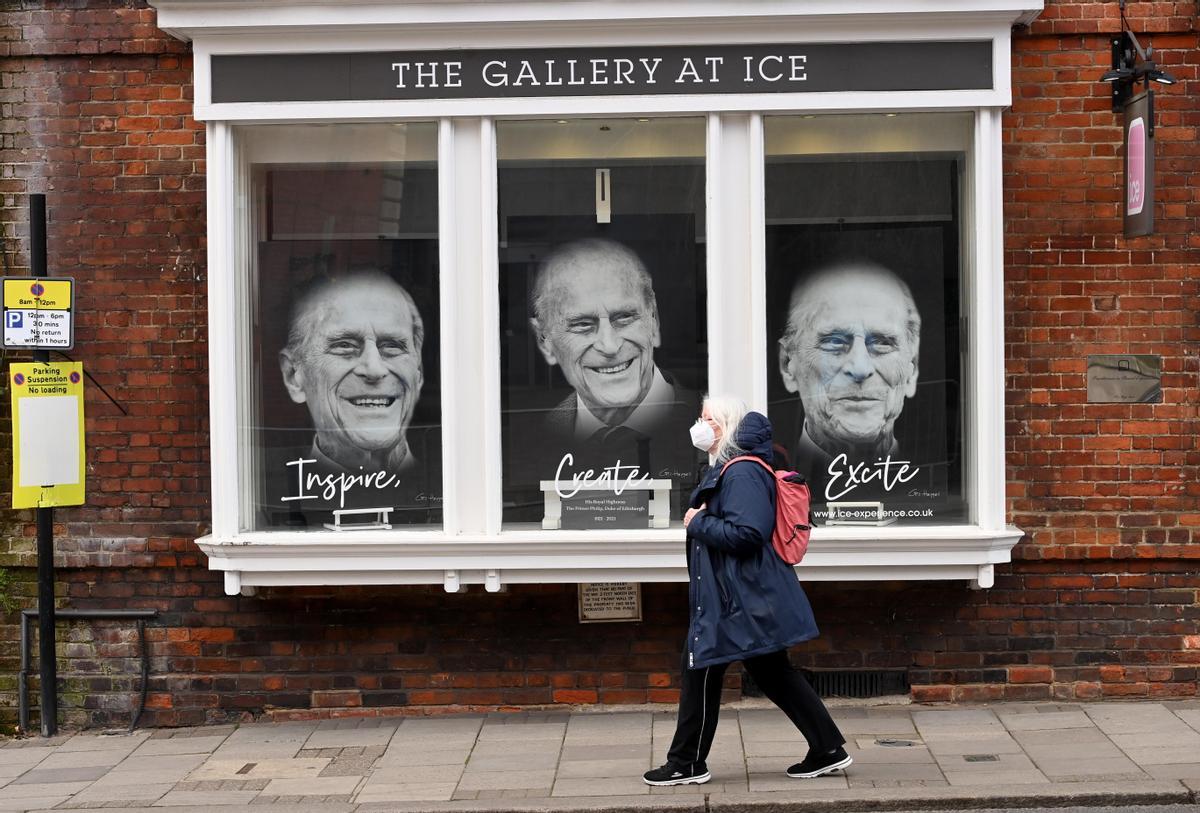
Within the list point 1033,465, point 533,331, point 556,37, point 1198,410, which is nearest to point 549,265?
point 533,331

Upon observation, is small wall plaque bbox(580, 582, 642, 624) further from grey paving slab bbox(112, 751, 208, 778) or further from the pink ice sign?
the pink ice sign

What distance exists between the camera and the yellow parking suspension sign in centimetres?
820

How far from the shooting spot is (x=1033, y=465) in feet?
27.6

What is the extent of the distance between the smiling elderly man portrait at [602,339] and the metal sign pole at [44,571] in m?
2.76

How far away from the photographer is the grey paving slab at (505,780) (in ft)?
23.2

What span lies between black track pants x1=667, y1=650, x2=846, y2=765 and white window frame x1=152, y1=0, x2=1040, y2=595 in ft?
4.74

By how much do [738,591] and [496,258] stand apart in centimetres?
268

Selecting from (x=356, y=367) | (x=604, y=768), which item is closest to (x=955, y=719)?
(x=604, y=768)

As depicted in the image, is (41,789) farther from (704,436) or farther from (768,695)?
(704,436)

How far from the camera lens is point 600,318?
333 inches

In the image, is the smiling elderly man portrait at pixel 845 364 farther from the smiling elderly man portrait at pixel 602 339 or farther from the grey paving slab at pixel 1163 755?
the grey paving slab at pixel 1163 755

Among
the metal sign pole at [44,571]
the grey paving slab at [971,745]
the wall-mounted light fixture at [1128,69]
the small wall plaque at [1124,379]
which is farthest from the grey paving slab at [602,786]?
the wall-mounted light fixture at [1128,69]

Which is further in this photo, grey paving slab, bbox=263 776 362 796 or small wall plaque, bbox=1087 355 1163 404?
small wall plaque, bbox=1087 355 1163 404
